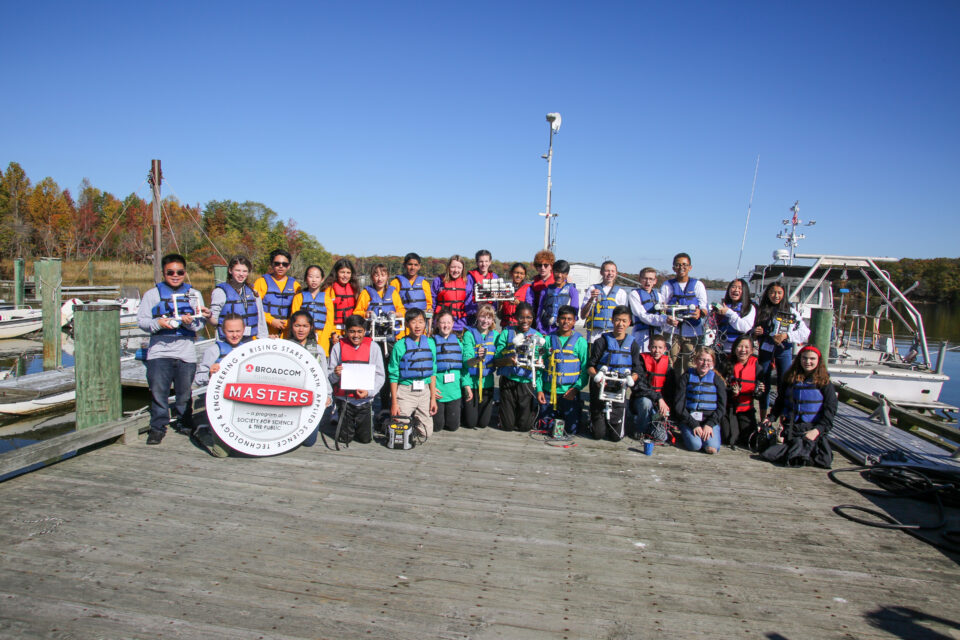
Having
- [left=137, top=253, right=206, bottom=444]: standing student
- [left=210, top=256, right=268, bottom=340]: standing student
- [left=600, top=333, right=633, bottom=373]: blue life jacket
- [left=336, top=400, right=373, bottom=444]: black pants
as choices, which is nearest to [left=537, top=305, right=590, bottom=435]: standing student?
[left=600, top=333, right=633, bottom=373]: blue life jacket

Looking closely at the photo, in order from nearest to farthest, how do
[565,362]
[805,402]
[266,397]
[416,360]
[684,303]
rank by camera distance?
[266,397] < [805,402] < [416,360] < [565,362] < [684,303]

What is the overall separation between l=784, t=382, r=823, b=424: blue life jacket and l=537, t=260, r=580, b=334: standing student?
2.81 meters

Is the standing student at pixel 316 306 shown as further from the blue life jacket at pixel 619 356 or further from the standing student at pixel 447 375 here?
the blue life jacket at pixel 619 356

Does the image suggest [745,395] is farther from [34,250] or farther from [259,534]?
[34,250]

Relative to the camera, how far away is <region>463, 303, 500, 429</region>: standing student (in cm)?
672

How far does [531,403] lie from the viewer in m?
6.76

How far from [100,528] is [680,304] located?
661 cm

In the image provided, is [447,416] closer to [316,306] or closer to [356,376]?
[356,376]

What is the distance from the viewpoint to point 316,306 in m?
6.87

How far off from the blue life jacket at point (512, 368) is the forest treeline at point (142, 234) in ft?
166

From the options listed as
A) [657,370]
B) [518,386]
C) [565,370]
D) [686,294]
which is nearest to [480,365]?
[518,386]

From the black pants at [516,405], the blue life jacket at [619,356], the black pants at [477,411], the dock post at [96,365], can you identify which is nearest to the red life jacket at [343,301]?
the black pants at [477,411]

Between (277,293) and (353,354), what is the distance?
1.69 meters

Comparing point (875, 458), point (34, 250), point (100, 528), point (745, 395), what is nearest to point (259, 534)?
point (100, 528)
